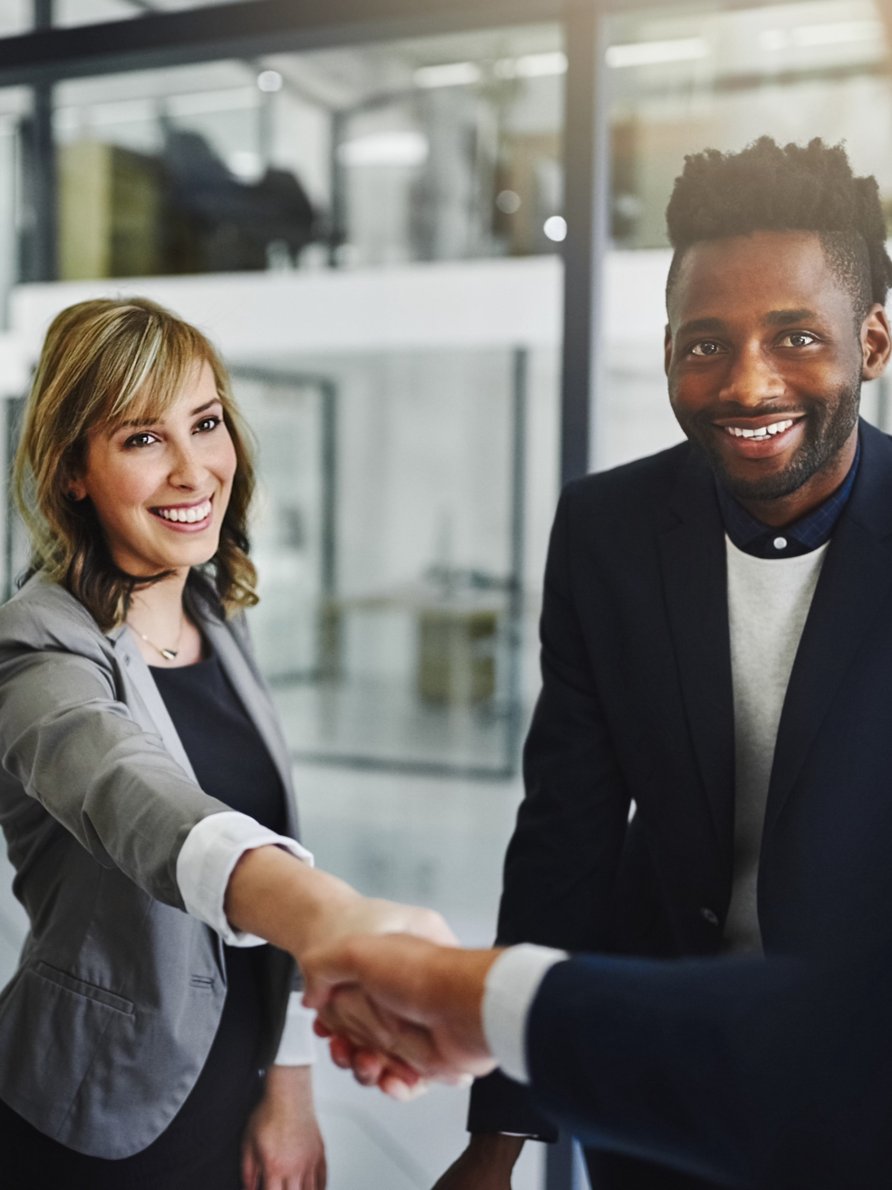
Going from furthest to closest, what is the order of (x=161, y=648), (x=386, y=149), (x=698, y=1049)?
(x=386, y=149) < (x=161, y=648) < (x=698, y=1049)

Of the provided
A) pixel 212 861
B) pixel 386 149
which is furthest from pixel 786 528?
pixel 386 149

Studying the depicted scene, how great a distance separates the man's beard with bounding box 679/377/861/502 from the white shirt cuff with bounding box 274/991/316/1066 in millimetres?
907

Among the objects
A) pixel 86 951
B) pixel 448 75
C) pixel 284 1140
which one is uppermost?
pixel 448 75

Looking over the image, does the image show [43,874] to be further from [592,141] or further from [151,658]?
[592,141]

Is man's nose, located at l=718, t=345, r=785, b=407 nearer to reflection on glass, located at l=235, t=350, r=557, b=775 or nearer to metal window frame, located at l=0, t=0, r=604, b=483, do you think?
metal window frame, located at l=0, t=0, r=604, b=483

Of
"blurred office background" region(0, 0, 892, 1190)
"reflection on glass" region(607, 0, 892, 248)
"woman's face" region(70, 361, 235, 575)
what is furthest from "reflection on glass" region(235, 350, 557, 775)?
"woman's face" region(70, 361, 235, 575)

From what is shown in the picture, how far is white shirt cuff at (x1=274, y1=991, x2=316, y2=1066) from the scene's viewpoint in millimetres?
1637

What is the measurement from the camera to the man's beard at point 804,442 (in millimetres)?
1174

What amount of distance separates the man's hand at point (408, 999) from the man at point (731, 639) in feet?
1.00

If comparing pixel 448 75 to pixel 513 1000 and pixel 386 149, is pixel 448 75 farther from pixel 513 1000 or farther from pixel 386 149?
pixel 513 1000

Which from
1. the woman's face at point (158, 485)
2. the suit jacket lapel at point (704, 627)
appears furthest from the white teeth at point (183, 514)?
the suit jacket lapel at point (704, 627)

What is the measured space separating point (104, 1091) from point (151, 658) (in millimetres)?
512

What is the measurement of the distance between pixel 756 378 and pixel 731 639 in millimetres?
293

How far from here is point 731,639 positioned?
1.31 meters
